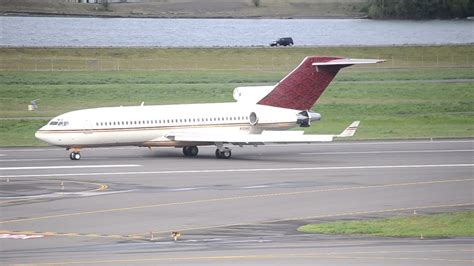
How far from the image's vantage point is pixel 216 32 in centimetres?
15100

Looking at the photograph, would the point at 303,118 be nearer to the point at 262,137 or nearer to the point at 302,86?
the point at 302,86

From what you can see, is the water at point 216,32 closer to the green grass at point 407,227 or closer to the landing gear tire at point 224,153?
the landing gear tire at point 224,153

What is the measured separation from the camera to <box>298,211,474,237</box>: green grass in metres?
35.7

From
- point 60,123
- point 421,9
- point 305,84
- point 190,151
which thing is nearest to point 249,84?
point 305,84

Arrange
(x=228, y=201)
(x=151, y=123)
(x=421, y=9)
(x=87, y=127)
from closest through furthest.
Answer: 1. (x=228, y=201)
2. (x=87, y=127)
3. (x=151, y=123)
4. (x=421, y=9)

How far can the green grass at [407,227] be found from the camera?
117 ft

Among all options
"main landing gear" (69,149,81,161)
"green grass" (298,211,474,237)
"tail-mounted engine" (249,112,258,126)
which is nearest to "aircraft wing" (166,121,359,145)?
"tail-mounted engine" (249,112,258,126)

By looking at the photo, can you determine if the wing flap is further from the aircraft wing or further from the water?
the water

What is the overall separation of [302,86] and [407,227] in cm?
2425

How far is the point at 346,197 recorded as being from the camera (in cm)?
4403

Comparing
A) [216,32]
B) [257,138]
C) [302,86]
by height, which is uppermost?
[302,86]

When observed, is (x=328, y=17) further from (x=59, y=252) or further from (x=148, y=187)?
(x=59, y=252)

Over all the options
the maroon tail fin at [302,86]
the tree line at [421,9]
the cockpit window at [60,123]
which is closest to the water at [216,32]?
the tree line at [421,9]

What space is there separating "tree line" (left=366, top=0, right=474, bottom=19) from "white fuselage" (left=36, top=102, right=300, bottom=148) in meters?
78.0
